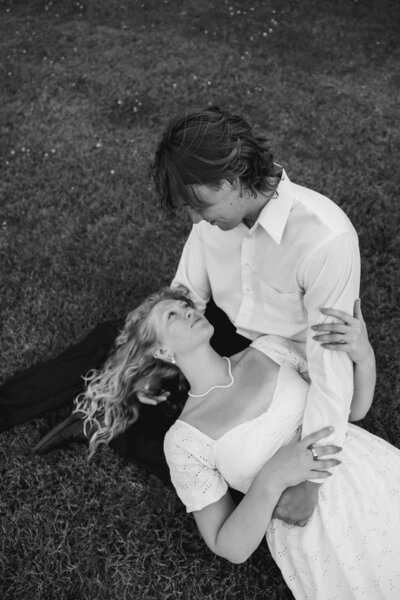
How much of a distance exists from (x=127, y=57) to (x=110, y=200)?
350 cm

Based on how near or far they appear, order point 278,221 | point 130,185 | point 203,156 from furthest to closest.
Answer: point 130,185
point 278,221
point 203,156

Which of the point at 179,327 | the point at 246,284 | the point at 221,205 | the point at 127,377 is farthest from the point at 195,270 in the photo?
the point at 221,205

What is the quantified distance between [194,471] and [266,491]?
0.42 meters

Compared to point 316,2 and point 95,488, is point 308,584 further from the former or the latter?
point 316,2

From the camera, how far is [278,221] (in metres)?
2.87

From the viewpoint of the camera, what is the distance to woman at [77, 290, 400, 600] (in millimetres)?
2736

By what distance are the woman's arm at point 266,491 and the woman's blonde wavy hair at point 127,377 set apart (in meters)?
1.05

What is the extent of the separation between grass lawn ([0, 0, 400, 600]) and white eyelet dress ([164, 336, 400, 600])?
2.26ft

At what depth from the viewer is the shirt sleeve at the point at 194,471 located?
2.86 metres

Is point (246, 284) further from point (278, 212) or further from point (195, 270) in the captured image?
point (278, 212)

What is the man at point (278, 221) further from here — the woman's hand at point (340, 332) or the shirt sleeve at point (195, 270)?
the shirt sleeve at point (195, 270)

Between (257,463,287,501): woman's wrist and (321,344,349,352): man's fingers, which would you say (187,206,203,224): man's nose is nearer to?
(321,344,349,352): man's fingers

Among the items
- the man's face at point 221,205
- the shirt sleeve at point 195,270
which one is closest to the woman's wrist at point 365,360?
the man's face at point 221,205

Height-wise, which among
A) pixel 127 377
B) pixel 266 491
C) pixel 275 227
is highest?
pixel 275 227
